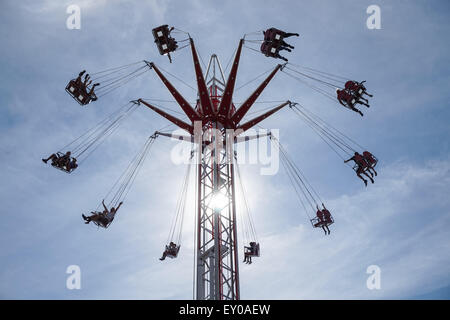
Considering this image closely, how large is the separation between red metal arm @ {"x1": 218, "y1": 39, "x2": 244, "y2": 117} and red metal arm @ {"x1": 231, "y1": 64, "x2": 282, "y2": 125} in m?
0.86

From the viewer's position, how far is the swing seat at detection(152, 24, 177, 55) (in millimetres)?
27000

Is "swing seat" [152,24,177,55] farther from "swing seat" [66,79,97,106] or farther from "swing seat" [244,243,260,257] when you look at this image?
"swing seat" [244,243,260,257]

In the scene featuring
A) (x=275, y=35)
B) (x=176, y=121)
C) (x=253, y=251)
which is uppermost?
(x=275, y=35)

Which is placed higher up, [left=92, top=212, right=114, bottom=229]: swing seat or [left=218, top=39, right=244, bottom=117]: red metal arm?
[left=218, top=39, right=244, bottom=117]: red metal arm

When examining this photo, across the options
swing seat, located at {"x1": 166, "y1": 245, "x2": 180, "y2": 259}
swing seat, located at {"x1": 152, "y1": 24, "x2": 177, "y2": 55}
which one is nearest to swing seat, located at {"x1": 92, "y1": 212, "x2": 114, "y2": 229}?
swing seat, located at {"x1": 166, "y1": 245, "x2": 180, "y2": 259}

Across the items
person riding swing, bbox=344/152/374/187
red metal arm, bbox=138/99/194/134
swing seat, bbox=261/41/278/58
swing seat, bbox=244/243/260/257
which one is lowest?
swing seat, bbox=244/243/260/257

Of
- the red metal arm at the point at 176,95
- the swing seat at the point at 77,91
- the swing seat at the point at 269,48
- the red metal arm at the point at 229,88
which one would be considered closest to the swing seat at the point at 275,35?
the swing seat at the point at 269,48

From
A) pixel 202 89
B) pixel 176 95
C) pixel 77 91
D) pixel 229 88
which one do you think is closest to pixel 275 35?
pixel 229 88

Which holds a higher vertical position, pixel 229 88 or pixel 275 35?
pixel 275 35

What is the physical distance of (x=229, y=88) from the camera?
27.7m

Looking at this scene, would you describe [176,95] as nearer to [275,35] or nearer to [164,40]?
[164,40]

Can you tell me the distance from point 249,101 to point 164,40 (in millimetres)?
6879

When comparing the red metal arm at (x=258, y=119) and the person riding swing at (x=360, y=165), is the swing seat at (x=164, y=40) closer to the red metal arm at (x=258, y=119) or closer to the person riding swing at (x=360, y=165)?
the red metal arm at (x=258, y=119)

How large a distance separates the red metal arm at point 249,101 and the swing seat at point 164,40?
19.5 feet
